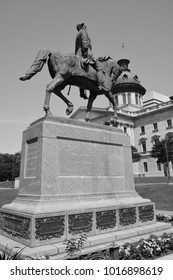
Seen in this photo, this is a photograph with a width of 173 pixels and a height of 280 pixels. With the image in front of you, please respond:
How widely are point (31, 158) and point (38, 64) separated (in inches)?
132

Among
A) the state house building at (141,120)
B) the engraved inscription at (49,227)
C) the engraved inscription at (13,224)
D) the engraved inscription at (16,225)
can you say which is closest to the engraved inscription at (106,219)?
the engraved inscription at (49,227)

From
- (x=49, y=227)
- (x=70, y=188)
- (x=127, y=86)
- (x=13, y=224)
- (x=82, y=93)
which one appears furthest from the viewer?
(x=127, y=86)

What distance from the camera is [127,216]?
27.7ft

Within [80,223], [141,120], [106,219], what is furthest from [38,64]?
[141,120]

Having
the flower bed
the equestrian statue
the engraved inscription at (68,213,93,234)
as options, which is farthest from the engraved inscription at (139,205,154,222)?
the equestrian statue

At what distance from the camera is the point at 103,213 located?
7.78m

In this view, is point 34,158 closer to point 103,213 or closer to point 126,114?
point 103,213

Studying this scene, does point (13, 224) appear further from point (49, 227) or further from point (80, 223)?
point (80, 223)

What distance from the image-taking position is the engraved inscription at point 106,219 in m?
7.64

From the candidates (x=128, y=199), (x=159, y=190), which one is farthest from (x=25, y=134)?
(x=159, y=190)

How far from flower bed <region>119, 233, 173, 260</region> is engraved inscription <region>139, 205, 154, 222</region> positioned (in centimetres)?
198

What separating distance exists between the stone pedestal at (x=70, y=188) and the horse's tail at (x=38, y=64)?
1628 mm

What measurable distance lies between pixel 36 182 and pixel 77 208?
1499 mm

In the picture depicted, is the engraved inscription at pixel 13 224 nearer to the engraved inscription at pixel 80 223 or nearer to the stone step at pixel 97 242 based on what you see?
the stone step at pixel 97 242
